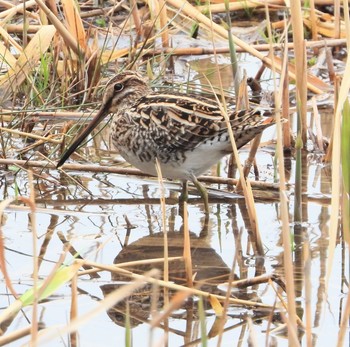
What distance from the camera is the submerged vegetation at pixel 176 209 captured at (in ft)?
10.1

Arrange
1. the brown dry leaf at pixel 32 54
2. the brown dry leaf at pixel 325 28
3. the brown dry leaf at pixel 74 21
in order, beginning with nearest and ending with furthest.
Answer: the brown dry leaf at pixel 32 54 → the brown dry leaf at pixel 74 21 → the brown dry leaf at pixel 325 28

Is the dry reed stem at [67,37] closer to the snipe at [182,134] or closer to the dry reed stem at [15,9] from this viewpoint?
the dry reed stem at [15,9]

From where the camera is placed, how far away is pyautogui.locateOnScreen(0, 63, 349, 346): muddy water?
11.3ft

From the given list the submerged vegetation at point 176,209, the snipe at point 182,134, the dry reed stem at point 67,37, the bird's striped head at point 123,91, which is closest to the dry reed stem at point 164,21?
the submerged vegetation at point 176,209

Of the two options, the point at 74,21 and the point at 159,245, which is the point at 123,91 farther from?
the point at 159,245

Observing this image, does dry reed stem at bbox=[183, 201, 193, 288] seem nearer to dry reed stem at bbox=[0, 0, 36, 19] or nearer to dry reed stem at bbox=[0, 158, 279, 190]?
dry reed stem at bbox=[0, 158, 279, 190]

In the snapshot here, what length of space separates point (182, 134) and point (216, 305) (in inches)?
59.1

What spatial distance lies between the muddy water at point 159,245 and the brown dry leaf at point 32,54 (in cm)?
69

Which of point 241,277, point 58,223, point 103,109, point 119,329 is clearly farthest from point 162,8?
point 119,329

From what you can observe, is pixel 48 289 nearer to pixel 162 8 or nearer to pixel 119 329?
pixel 119 329

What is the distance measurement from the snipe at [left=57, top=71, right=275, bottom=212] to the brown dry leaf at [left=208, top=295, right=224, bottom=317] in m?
1.37

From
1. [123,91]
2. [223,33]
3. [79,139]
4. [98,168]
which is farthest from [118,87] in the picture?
[223,33]

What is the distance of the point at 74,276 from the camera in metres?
2.91

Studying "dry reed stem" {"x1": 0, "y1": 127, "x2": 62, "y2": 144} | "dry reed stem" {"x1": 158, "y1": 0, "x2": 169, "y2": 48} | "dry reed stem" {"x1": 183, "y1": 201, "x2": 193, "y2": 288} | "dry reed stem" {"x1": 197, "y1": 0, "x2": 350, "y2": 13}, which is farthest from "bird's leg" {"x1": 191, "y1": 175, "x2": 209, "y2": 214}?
"dry reed stem" {"x1": 197, "y1": 0, "x2": 350, "y2": 13}
